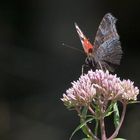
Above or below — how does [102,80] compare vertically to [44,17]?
below

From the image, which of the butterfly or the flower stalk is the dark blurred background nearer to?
the butterfly

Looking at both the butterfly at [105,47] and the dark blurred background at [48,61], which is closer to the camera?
the butterfly at [105,47]

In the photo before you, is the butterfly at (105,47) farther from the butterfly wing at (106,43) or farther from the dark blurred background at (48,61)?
the dark blurred background at (48,61)

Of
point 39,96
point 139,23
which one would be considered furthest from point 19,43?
point 139,23

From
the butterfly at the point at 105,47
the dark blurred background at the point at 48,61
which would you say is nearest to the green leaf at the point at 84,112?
the butterfly at the point at 105,47

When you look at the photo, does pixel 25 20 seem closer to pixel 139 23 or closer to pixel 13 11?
pixel 13 11

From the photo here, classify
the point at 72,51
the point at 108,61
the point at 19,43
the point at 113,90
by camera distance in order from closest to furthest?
the point at 113,90 < the point at 108,61 < the point at 72,51 < the point at 19,43
